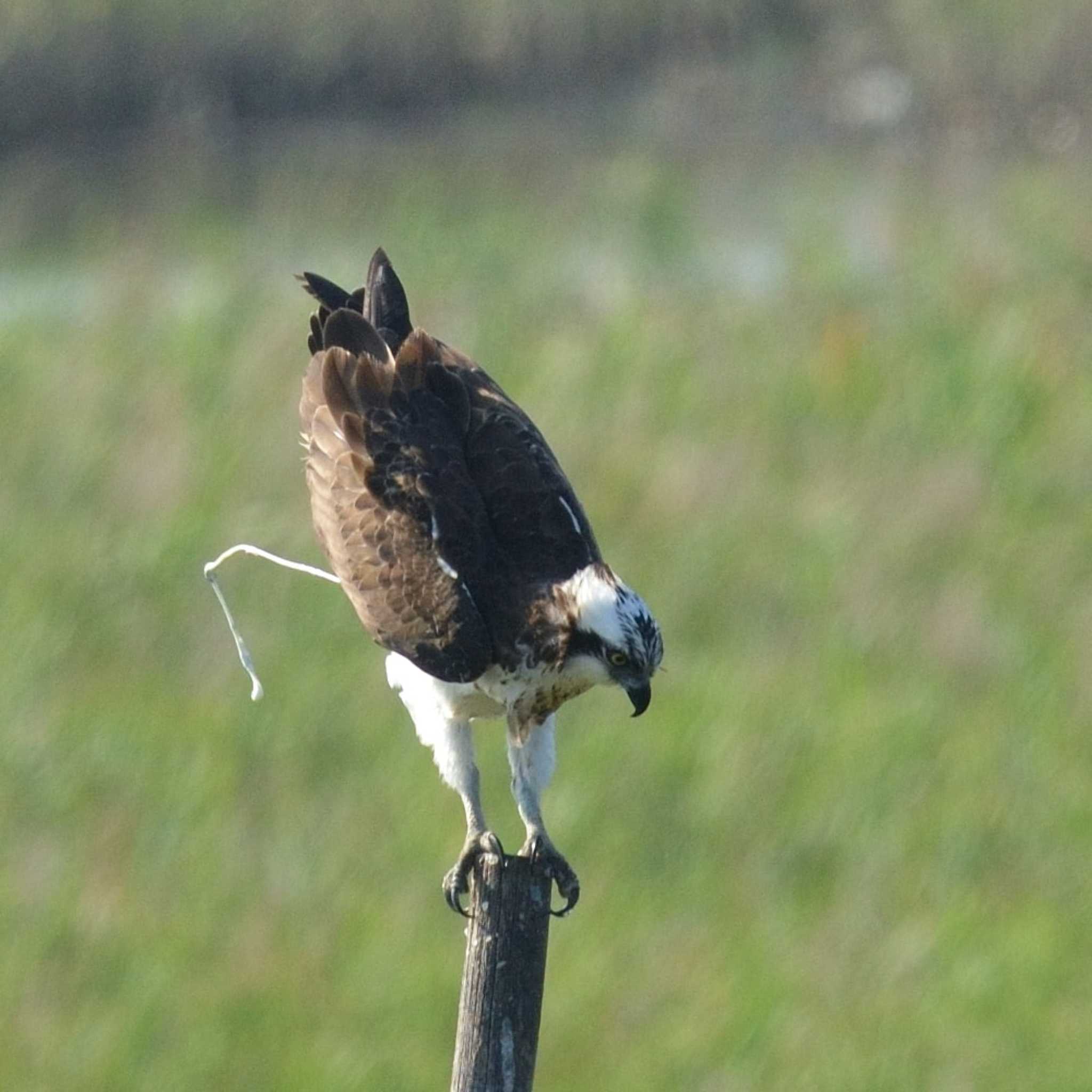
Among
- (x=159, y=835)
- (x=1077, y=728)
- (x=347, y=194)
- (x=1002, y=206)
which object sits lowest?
(x=159, y=835)

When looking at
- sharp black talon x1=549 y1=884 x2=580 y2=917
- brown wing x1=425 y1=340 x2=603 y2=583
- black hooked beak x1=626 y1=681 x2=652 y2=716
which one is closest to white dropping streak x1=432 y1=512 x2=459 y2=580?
brown wing x1=425 y1=340 x2=603 y2=583

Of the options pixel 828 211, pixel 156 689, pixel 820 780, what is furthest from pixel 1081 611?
pixel 828 211

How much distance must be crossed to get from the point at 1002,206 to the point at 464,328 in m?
4.78

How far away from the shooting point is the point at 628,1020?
7473 millimetres

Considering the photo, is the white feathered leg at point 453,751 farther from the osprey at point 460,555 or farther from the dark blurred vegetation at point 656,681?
the dark blurred vegetation at point 656,681

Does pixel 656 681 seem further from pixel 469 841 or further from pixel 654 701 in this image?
pixel 469 841

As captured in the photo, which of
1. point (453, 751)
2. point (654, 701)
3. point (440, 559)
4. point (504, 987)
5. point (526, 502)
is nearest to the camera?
point (504, 987)

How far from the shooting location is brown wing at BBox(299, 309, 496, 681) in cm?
443

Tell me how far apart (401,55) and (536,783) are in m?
15.4

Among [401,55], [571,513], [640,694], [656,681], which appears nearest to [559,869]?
[640,694]

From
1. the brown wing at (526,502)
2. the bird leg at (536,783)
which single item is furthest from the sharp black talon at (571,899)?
the brown wing at (526,502)

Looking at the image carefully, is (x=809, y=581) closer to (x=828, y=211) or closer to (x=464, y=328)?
(x=464, y=328)

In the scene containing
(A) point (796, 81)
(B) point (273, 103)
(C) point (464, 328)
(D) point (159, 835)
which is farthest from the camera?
(A) point (796, 81)

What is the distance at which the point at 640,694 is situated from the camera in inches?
171
